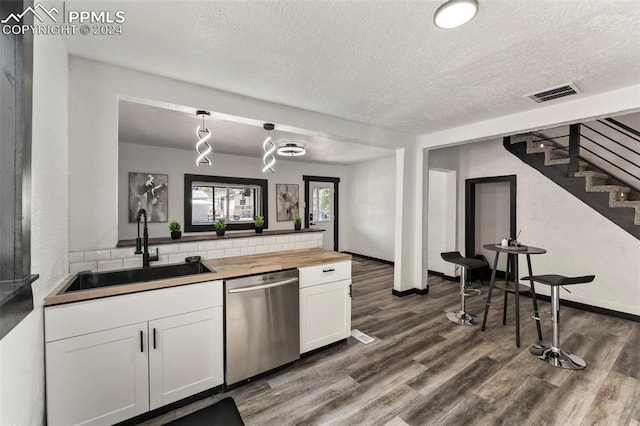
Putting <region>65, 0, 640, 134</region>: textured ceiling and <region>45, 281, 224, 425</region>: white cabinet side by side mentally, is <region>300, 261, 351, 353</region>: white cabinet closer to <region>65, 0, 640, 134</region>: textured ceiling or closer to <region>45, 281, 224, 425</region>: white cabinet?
<region>45, 281, 224, 425</region>: white cabinet

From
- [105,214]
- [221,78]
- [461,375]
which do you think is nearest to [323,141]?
[221,78]

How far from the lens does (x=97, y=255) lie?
2.03 metres

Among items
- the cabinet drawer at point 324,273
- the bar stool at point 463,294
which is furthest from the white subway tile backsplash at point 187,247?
the bar stool at point 463,294

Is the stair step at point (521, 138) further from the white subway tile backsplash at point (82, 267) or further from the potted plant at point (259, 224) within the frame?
the white subway tile backsplash at point (82, 267)

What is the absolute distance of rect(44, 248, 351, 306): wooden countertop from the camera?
62.2 inches

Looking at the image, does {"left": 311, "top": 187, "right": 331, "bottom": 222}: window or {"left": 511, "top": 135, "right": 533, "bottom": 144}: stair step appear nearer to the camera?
{"left": 511, "top": 135, "right": 533, "bottom": 144}: stair step

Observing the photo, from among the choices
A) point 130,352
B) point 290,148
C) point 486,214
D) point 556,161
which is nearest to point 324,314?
point 130,352

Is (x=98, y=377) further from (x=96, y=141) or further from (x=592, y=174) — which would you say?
(x=592, y=174)

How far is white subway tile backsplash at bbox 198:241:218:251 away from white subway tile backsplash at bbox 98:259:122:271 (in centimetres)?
62

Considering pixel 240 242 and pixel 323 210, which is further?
pixel 323 210

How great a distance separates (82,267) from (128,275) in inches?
11.7

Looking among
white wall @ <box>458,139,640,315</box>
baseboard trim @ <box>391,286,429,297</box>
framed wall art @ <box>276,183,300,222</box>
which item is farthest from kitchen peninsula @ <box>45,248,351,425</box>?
framed wall art @ <box>276,183,300,222</box>

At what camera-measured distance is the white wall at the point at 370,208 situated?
6.44 m

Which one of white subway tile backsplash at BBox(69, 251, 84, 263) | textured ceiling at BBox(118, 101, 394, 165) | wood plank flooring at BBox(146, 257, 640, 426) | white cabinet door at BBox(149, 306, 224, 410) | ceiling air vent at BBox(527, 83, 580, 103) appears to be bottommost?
wood plank flooring at BBox(146, 257, 640, 426)
